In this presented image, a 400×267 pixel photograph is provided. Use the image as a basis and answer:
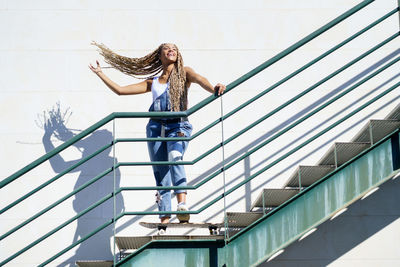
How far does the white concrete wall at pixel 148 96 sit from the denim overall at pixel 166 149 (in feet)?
3.54

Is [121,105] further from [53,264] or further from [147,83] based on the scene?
[53,264]

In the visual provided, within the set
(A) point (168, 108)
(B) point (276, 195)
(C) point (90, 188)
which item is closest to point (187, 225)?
(B) point (276, 195)

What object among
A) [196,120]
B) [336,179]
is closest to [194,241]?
[336,179]

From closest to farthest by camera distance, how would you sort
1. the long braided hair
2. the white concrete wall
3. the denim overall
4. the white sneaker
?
the white sneaker < the denim overall < the long braided hair < the white concrete wall

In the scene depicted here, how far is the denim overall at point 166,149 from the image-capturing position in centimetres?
727

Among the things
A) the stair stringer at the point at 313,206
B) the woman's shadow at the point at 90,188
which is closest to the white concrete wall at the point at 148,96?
the woman's shadow at the point at 90,188

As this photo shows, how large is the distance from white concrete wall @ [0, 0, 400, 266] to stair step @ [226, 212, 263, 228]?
1264 mm

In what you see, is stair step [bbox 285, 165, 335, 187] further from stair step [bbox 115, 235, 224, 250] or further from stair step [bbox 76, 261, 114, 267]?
stair step [bbox 76, 261, 114, 267]

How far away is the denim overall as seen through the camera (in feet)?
23.9

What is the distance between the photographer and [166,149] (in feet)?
24.8

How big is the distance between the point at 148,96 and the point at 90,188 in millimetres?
1167

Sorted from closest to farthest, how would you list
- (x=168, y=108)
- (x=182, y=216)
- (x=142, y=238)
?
Result: (x=142, y=238) < (x=182, y=216) < (x=168, y=108)

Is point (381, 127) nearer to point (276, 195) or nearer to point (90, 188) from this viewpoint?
point (276, 195)

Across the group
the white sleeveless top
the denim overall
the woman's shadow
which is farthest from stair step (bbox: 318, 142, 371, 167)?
the woman's shadow
